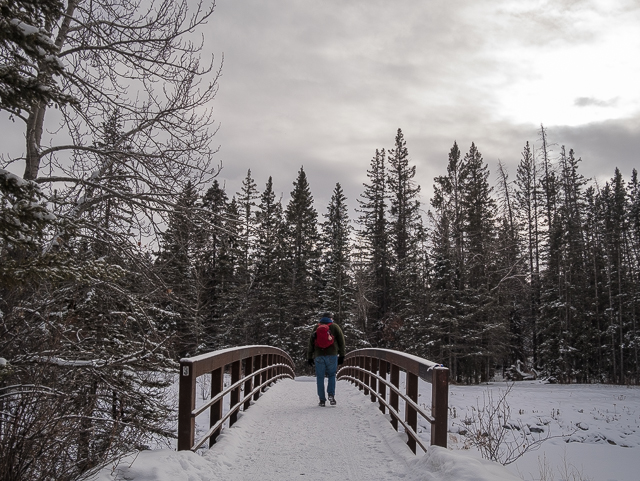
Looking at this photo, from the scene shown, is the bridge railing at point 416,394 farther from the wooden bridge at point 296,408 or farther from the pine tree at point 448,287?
the pine tree at point 448,287

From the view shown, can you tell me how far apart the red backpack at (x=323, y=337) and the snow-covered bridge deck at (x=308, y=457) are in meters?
1.45

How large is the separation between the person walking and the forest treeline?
661 inches

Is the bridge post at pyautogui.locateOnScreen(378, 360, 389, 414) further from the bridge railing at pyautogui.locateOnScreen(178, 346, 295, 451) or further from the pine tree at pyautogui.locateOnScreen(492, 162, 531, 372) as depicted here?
the pine tree at pyautogui.locateOnScreen(492, 162, 531, 372)

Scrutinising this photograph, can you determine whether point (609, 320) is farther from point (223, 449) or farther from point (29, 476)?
point (29, 476)

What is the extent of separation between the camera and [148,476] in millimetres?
3826

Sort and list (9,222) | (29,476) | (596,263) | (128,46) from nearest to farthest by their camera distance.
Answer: (29,476)
(9,222)
(128,46)
(596,263)

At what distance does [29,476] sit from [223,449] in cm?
247

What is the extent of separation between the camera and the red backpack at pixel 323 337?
9.62 m

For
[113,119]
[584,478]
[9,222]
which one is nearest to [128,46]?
[113,119]

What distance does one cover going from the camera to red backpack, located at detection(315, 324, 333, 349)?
9617mm

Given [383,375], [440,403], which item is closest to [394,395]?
[383,375]

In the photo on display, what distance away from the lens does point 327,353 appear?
9617mm

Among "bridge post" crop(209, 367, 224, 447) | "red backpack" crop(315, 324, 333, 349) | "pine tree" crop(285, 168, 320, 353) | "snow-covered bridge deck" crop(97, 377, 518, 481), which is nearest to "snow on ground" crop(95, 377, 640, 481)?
"snow-covered bridge deck" crop(97, 377, 518, 481)

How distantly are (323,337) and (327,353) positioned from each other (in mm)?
322
